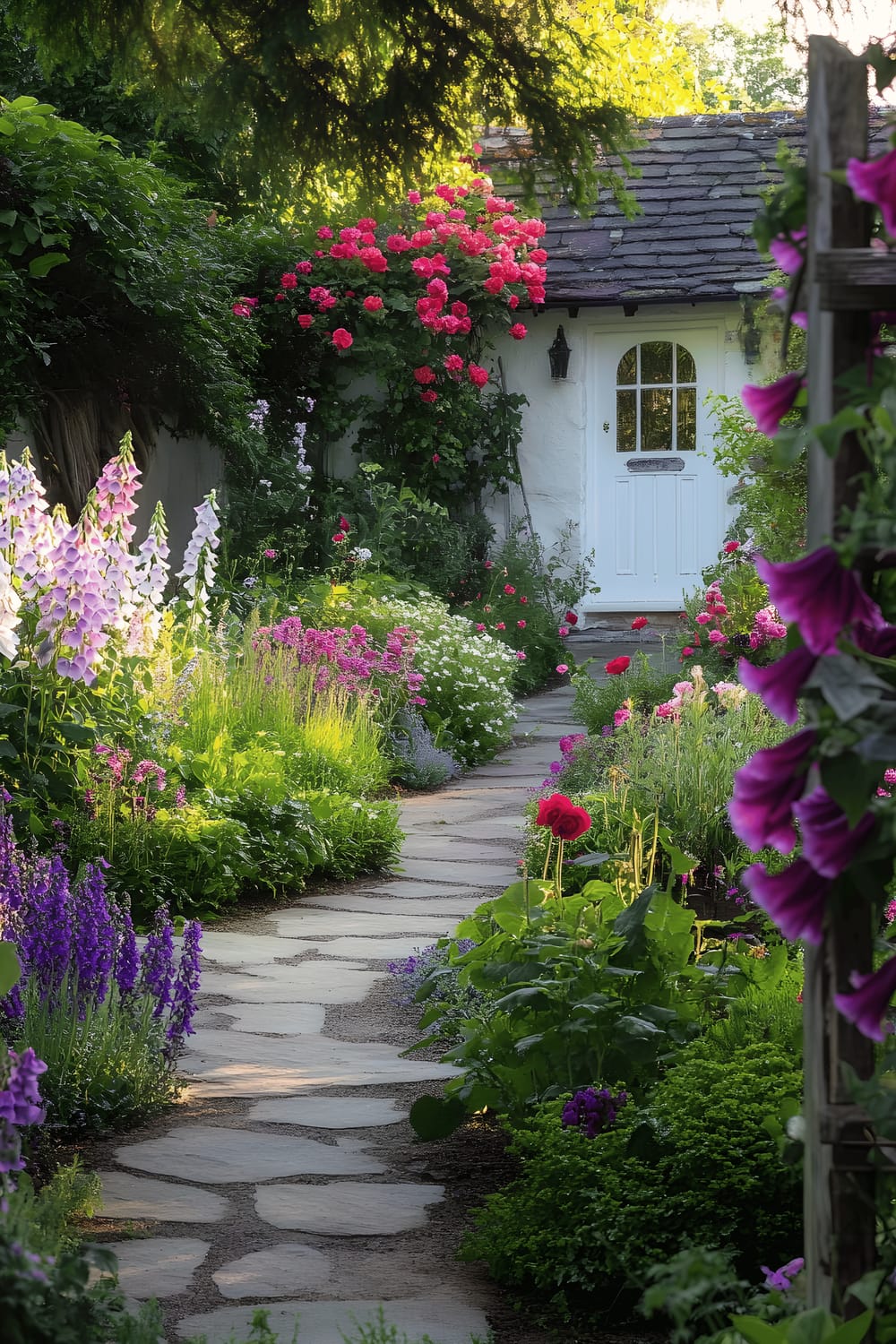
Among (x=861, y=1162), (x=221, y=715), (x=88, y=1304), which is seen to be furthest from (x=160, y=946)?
(x=221, y=715)

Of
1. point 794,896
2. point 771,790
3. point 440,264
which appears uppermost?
point 440,264

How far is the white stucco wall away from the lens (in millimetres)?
12805

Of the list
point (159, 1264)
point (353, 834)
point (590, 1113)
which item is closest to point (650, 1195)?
point (590, 1113)

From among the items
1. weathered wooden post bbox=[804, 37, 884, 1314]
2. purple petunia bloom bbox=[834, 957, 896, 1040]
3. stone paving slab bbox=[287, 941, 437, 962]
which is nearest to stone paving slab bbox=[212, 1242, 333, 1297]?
weathered wooden post bbox=[804, 37, 884, 1314]

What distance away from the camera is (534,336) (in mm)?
12969

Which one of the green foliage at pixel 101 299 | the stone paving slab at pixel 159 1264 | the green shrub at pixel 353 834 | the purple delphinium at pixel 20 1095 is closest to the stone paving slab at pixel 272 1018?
the stone paving slab at pixel 159 1264

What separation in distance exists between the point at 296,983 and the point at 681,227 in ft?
32.8

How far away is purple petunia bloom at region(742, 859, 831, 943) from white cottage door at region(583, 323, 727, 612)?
1135 cm

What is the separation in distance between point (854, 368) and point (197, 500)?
36.0 ft

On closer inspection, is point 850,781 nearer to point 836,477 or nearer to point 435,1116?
point 836,477

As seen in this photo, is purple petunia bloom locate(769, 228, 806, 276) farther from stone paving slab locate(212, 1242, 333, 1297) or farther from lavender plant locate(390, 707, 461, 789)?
lavender plant locate(390, 707, 461, 789)

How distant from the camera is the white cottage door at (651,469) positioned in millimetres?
12695

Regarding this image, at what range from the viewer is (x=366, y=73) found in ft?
9.87

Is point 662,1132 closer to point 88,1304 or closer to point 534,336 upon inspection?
point 88,1304
